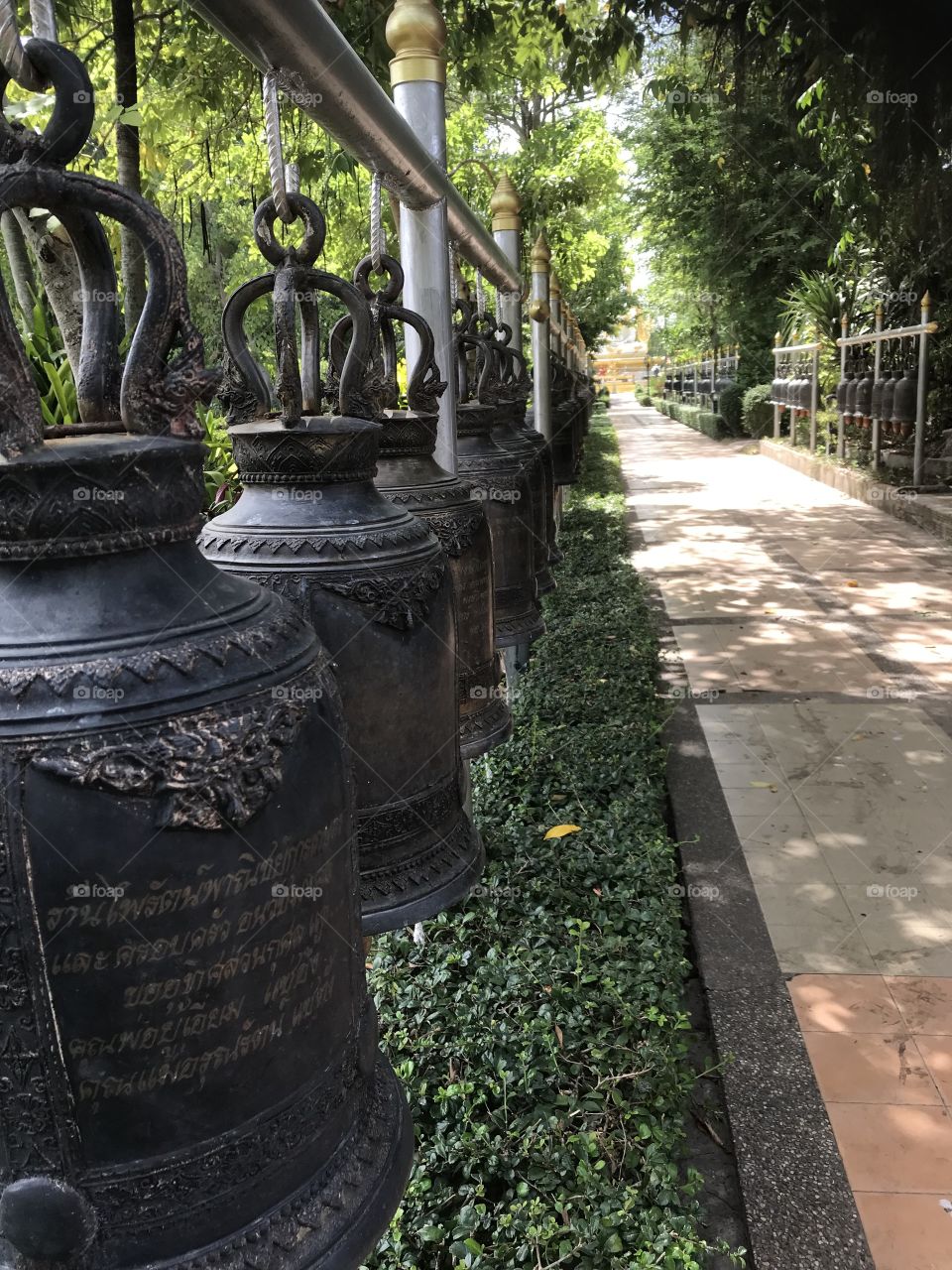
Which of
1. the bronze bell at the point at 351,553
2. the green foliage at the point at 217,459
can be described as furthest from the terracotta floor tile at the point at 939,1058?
the green foliage at the point at 217,459

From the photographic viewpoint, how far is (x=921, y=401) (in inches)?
567

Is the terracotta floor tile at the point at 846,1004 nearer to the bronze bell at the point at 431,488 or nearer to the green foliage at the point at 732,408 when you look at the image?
the bronze bell at the point at 431,488

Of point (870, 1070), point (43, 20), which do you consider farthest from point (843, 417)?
point (43, 20)

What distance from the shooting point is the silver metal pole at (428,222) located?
108 inches

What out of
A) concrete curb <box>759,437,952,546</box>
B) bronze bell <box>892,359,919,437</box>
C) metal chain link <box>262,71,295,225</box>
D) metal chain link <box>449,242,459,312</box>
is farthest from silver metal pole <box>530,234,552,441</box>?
bronze bell <box>892,359,919,437</box>

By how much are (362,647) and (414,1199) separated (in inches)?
69.3

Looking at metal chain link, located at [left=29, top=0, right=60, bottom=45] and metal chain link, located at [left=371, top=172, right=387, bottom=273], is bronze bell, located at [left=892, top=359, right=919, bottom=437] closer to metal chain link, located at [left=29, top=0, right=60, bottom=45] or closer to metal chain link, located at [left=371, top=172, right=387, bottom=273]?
metal chain link, located at [left=371, top=172, right=387, bottom=273]

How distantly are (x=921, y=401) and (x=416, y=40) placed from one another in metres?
13.3

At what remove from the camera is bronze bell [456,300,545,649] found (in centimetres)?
330

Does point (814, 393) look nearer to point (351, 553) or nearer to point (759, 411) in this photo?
point (759, 411)

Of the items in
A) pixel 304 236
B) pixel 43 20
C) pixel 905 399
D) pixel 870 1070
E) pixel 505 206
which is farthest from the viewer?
pixel 905 399

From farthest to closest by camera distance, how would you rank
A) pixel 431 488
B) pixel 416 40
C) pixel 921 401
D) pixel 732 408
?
pixel 732 408, pixel 921 401, pixel 416 40, pixel 431 488

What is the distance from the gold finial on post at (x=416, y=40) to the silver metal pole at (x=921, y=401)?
1284 cm

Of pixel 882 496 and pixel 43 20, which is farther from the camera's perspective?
pixel 882 496
